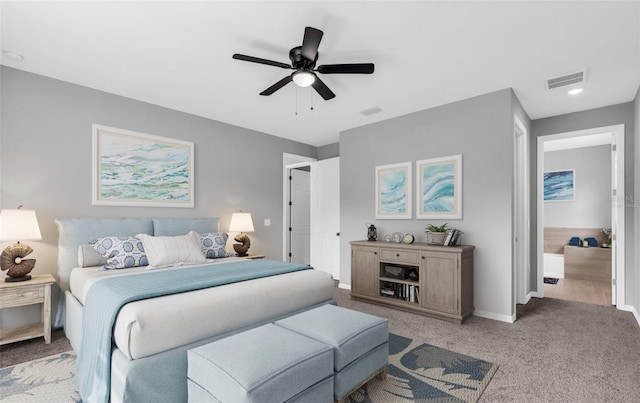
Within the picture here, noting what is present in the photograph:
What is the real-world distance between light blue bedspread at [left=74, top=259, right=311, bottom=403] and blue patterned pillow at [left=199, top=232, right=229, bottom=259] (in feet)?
3.65

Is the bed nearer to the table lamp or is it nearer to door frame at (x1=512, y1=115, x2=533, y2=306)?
the table lamp

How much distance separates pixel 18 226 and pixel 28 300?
0.66 meters

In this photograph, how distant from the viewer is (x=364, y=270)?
4.36 m

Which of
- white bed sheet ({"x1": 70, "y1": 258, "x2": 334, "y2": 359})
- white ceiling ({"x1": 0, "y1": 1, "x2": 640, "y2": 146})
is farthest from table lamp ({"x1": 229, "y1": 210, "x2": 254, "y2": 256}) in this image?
white bed sheet ({"x1": 70, "y1": 258, "x2": 334, "y2": 359})

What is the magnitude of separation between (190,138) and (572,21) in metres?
4.22

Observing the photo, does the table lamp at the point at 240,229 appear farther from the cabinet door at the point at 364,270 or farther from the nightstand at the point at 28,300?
the nightstand at the point at 28,300

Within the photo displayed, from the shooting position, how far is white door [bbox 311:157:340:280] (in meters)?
5.73

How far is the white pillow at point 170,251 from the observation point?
3.17 metres

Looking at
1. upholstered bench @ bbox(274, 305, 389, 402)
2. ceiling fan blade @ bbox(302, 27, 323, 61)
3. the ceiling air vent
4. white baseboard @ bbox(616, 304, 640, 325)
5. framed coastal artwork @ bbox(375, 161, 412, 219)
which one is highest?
the ceiling air vent

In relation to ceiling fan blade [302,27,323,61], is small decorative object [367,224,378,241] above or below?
below

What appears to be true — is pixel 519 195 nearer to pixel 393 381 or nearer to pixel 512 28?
pixel 512 28

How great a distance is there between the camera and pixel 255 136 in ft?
17.2

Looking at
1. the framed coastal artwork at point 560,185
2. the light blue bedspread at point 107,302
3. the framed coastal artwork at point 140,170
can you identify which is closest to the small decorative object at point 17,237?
the framed coastal artwork at point 140,170

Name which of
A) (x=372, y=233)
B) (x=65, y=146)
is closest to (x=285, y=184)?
(x=372, y=233)
